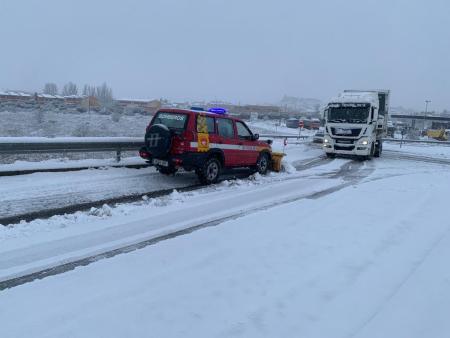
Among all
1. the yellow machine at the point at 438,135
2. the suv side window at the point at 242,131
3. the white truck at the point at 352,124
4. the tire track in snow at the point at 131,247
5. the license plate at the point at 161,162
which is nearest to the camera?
the tire track in snow at the point at 131,247

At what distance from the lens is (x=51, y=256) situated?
5703 mm

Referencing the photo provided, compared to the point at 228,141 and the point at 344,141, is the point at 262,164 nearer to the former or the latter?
the point at 228,141

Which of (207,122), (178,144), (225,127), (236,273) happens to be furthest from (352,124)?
(236,273)

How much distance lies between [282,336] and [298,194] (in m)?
7.23

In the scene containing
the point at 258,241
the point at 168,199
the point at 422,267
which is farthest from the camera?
the point at 168,199

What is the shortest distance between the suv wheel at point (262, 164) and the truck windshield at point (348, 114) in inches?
360

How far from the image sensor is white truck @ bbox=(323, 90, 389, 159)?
2181 cm

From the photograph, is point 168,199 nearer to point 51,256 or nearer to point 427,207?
point 51,256

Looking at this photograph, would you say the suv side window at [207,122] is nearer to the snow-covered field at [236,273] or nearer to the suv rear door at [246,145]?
the suv rear door at [246,145]

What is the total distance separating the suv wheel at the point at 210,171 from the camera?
464 inches

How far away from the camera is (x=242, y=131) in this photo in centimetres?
1342

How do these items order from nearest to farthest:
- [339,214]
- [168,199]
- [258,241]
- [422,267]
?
[422,267]
[258,241]
[339,214]
[168,199]

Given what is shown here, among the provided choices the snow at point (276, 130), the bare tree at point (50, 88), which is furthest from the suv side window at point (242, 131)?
the bare tree at point (50, 88)

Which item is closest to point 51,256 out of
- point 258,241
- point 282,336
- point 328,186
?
point 258,241
